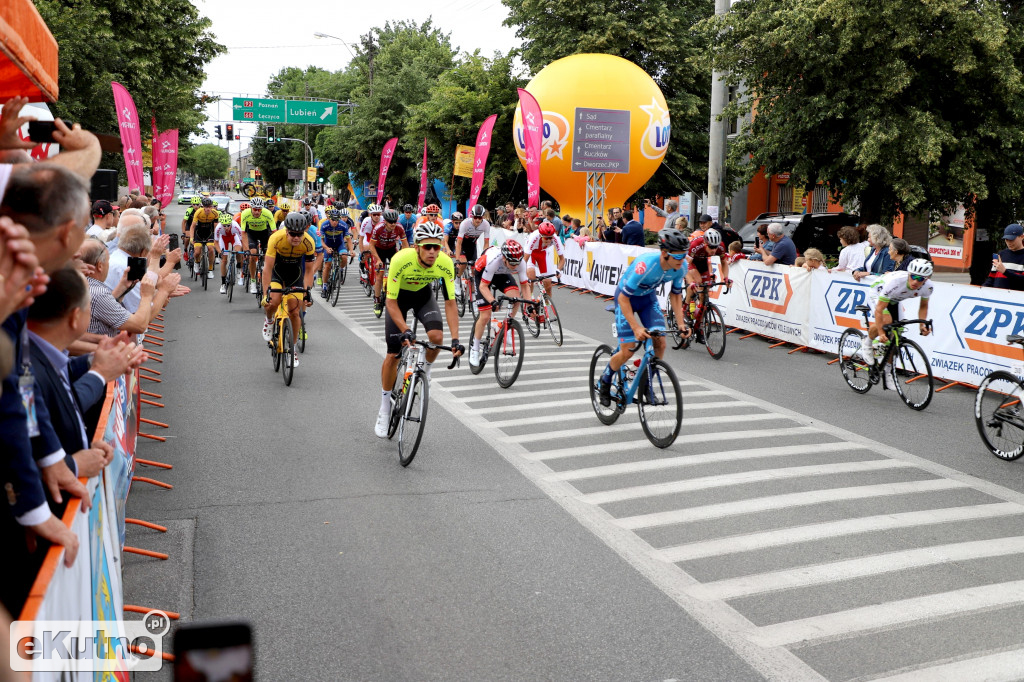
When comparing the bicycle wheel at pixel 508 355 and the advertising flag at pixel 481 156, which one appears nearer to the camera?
the bicycle wheel at pixel 508 355

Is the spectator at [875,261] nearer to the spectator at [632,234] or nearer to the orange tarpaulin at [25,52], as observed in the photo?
the spectator at [632,234]

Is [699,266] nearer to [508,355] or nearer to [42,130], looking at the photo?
[508,355]

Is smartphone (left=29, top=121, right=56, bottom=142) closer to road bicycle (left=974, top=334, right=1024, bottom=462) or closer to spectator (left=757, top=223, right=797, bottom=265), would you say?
road bicycle (left=974, top=334, right=1024, bottom=462)

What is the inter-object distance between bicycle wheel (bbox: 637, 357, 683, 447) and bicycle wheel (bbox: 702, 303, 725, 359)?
211 inches

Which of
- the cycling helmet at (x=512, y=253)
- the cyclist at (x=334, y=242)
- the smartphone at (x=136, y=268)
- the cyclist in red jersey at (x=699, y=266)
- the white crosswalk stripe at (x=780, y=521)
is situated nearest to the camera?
the white crosswalk stripe at (x=780, y=521)

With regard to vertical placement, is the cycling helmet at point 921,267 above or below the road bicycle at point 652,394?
above

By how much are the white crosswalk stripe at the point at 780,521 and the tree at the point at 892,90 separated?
474 inches

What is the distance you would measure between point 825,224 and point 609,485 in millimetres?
19711

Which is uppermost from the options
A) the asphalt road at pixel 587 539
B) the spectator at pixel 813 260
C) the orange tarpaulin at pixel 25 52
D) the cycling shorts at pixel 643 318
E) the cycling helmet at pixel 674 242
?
the orange tarpaulin at pixel 25 52

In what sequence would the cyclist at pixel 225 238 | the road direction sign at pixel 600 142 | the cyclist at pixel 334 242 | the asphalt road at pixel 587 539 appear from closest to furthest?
the asphalt road at pixel 587 539, the cyclist at pixel 334 242, the cyclist at pixel 225 238, the road direction sign at pixel 600 142

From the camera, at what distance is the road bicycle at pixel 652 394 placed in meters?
8.74

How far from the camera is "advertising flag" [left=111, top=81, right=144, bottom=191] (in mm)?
21453

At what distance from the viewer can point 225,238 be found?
21.6 m

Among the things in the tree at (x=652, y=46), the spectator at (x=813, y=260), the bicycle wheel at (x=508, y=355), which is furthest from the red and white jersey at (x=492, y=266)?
the tree at (x=652, y=46)
